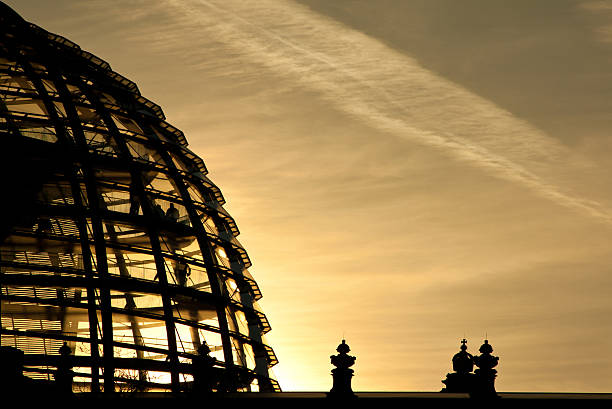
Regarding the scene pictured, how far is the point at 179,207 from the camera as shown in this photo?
73250 millimetres

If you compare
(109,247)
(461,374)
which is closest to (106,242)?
(109,247)

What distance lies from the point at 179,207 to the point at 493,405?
26.2 metres

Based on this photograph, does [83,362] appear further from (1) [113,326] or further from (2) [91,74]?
(2) [91,74]

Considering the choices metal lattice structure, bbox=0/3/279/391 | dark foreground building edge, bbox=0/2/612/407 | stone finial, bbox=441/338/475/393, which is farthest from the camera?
metal lattice structure, bbox=0/3/279/391

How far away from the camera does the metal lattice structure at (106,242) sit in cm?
6488

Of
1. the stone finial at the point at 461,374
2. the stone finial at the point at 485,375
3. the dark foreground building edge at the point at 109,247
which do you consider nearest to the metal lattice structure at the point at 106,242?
the dark foreground building edge at the point at 109,247

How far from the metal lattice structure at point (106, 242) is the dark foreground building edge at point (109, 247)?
73 millimetres

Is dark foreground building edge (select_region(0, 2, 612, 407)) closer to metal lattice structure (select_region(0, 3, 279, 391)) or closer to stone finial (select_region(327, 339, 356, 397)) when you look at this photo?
metal lattice structure (select_region(0, 3, 279, 391))

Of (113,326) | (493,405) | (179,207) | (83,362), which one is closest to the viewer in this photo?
(493,405)

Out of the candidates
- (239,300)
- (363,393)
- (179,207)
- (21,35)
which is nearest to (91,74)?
(21,35)

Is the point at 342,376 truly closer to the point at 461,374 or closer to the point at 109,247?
the point at 461,374

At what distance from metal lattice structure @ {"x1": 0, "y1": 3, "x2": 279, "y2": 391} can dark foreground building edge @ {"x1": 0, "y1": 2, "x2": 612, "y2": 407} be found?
7 centimetres

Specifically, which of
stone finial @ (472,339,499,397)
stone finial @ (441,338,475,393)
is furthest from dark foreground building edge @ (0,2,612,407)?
stone finial @ (472,339,499,397)

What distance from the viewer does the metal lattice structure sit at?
6488 centimetres
